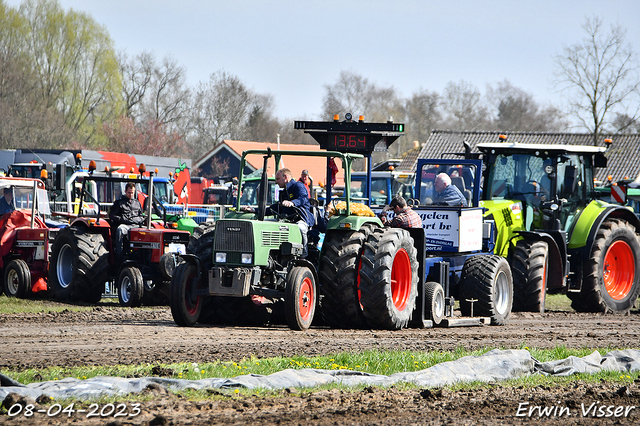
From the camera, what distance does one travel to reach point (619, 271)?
607 inches

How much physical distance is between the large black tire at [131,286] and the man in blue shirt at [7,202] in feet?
13.0

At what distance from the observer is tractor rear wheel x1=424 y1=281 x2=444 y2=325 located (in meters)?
11.3

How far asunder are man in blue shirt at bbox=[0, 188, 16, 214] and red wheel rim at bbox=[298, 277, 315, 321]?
28.4ft

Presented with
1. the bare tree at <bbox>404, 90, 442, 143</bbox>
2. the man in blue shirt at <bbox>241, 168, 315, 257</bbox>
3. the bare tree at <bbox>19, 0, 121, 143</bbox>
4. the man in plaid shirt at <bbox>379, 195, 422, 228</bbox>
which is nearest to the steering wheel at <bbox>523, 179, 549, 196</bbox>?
the man in plaid shirt at <bbox>379, 195, 422, 228</bbox>

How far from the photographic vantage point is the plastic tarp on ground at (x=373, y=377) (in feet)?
18.4

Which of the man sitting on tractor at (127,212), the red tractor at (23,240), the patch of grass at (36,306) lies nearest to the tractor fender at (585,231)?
the man sitting on tractor at (127,212)

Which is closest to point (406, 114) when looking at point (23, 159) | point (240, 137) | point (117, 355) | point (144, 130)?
point (240, 137)

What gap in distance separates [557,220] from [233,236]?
6.58m

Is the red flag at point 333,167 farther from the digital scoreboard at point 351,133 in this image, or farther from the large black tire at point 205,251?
the large black tire at point 205,251

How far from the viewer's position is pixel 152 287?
14.0 metres

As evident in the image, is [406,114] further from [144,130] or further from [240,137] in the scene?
[144,130]

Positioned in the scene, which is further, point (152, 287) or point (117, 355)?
point (152, 287)

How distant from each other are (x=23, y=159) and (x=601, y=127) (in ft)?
72.3

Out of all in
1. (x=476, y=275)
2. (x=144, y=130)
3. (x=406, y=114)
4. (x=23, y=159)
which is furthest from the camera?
(x=406, y=114)
